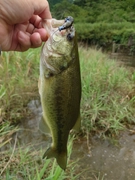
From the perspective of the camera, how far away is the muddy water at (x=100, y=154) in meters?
3.45

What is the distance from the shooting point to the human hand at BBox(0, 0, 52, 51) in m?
1.79

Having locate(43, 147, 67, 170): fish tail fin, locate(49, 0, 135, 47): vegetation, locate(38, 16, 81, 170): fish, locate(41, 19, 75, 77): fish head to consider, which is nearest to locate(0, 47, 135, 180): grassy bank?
locate(43, 147, 67, 170): fish tail fin

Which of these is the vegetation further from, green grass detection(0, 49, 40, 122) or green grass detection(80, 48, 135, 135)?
green grass detection(0, 49, 40, 122)

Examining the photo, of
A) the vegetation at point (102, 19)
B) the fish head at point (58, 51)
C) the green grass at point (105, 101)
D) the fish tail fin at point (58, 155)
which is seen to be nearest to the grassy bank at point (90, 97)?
the green grass at point (105, 101)

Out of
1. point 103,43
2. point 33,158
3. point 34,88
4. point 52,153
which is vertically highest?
point 52,153

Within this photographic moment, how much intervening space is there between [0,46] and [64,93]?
2.54 ft

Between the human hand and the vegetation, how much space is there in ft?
68.1

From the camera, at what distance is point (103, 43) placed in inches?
966

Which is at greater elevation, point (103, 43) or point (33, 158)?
point (33, 158)

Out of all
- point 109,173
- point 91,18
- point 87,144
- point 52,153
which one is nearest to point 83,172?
point 109,173

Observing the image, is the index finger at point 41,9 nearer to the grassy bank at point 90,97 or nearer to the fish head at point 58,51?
the fish head at point 58,51

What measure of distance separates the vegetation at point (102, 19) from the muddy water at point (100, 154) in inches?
743

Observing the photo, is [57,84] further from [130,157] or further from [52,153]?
[130,157]

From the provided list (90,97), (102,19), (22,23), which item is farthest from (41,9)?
(102,19)
